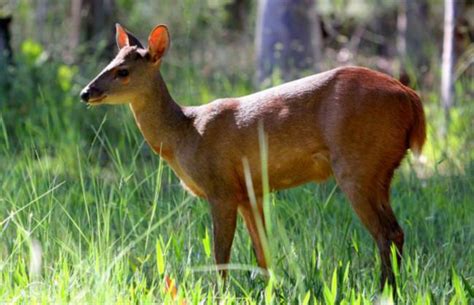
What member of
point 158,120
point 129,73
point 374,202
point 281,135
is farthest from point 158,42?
point 374,202

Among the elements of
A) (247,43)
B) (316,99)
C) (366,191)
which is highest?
(316,99)

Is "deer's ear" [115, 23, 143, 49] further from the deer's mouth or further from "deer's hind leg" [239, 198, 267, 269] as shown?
"deer's hind leg" [239, 198, 267, 269]

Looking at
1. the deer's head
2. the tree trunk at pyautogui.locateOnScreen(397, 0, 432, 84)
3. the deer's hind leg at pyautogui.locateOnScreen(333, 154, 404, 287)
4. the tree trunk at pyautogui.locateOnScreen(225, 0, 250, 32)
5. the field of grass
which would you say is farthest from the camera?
the tree trunk at pyautogui.locateOnScreen(225, 0, 250, 32)

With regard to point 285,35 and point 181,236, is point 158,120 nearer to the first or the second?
point 181,236

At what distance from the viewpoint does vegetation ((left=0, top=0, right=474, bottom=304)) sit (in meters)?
4.73

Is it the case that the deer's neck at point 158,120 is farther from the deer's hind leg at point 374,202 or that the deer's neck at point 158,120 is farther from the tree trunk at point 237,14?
the tree trunk at point 237,14

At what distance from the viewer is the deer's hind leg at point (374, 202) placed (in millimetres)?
5285

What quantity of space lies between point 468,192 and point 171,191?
6.23 feet

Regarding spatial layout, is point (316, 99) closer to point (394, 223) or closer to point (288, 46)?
point (394, 223)

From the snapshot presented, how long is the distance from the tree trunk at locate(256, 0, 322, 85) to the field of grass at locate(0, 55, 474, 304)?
8.71 ft

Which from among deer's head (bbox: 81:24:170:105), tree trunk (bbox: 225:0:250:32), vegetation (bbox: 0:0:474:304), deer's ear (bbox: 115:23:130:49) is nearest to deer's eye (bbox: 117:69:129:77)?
deer's head (bbox: 81:24:170:105)

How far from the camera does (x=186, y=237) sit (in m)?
5.86

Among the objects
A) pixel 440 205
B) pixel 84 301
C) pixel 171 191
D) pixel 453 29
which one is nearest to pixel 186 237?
pixel 171 191

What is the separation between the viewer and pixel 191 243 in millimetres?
5922
